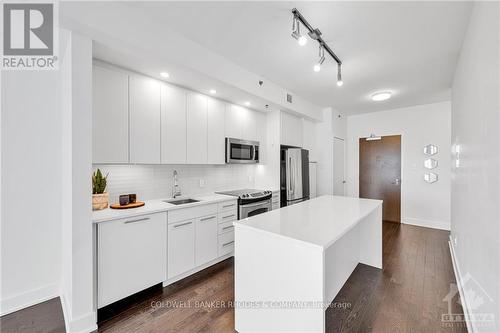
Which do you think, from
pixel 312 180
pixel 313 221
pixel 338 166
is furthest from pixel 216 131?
pixel 338 166

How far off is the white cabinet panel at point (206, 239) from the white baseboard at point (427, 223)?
4.45 metres

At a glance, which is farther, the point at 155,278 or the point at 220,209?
the point at 220,209

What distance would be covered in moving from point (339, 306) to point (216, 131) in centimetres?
254

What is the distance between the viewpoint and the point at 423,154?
4.60 meters

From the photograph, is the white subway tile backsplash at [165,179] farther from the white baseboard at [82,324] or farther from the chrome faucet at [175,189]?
the white baseboard at [82,324]

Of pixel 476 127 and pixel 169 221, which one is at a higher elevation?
pixel 476 127

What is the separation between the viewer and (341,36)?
2193 mm

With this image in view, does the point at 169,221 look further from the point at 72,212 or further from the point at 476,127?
the point at 476,127

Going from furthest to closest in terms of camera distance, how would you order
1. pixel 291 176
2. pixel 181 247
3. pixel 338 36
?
pixel 291 176 → pixel 181 247 → pixel 338 36

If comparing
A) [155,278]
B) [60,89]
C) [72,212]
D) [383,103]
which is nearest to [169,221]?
[155,278]

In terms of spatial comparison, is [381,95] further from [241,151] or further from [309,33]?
[241,151]

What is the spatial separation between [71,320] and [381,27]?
365 cm

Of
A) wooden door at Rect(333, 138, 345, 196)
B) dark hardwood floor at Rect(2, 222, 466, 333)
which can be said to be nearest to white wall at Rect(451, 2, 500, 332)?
dark hardwood floor at Rect(2, 222, 466, 333)

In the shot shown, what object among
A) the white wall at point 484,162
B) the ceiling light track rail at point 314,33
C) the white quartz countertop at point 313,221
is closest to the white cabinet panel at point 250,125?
the ceiling light track rail at point 314,33
